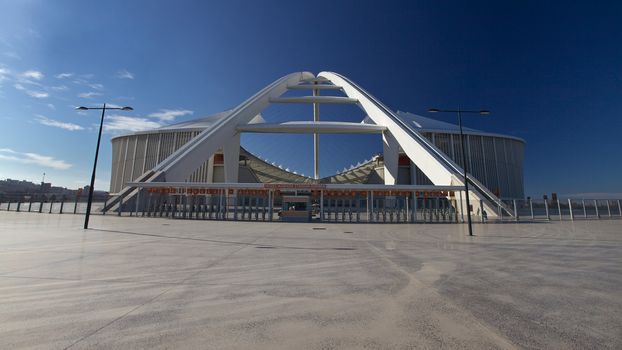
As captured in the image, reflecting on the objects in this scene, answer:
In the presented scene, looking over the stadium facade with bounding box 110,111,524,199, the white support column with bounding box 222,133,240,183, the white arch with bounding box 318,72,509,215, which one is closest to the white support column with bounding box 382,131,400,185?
the white arch with bounding box 318,72,509,215

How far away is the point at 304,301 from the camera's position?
4094 mm

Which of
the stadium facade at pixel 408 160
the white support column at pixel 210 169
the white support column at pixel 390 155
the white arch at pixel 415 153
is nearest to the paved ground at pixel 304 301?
the white arch at pixel 415 153

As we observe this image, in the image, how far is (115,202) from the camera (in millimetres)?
25688

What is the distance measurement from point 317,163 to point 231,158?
20.7 meters

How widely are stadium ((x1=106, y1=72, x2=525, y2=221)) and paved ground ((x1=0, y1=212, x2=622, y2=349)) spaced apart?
51.0ft

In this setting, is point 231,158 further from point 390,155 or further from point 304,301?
point 304,301

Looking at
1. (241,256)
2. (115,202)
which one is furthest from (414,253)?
(115,202)

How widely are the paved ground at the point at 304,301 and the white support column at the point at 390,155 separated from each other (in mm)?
30173

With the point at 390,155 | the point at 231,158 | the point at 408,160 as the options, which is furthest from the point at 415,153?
the point at 231,158

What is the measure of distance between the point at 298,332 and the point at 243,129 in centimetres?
3490

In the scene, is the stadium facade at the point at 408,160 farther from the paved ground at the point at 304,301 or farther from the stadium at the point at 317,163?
the paved ground at the point at 304,301

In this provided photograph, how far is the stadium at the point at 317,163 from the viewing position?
936 inches

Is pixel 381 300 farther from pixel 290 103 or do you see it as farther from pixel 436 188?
pixel 290 103

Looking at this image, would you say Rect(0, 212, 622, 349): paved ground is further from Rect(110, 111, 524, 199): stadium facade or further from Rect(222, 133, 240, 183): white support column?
Rect(110, 111, 524, 199): stadium facade
